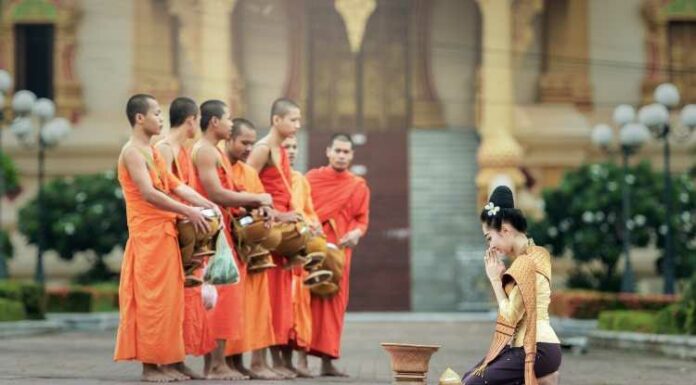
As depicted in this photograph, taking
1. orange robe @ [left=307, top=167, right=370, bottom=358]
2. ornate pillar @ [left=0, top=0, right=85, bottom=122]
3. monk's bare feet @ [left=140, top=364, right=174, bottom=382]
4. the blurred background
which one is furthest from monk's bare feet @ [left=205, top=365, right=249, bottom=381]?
ornate pillar @ [left=0, top=0, right=85, bottom=122]

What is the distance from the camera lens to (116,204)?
2850cm

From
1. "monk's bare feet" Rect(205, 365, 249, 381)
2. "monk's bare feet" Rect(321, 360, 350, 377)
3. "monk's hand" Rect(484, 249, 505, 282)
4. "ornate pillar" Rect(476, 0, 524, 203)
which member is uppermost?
"ornate pillar" Rect(476, 0, 524, 203)

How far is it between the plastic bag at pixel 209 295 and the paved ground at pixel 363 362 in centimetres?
69

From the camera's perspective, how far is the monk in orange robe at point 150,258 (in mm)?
12102

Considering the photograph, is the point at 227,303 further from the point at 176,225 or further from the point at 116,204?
the point at 116,204

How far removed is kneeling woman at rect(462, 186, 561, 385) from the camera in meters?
9.35

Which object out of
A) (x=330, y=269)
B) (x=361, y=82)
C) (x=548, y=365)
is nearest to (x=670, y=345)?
(x=330, y=269)

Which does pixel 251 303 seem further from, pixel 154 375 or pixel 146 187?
pixel 146 187

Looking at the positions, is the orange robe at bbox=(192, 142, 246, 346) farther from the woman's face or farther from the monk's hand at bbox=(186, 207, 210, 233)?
the woman's face

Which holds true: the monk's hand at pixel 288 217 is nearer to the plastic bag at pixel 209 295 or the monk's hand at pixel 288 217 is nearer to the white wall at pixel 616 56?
the plastic bag at pixel 209 295

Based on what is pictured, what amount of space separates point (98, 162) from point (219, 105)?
21232mm

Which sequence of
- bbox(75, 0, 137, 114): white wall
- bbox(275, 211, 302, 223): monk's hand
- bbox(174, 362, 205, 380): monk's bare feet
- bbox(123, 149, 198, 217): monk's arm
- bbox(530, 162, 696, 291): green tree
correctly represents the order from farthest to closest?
1. bbox(75, 0, 137, 114): white wall
2. bbox(530, 162, 696, 291): green tree
3. bbox(275, 211, 302, 223): monk's hand
4. bbox(174, 362, 205, 380): monk's bare feet
5. bbox(123, 149, 198, 217): monk's arm

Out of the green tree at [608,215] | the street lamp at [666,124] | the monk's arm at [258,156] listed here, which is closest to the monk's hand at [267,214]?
the monk's arm at [258,156]

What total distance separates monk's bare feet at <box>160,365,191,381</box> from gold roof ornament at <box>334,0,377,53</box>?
19.5m
